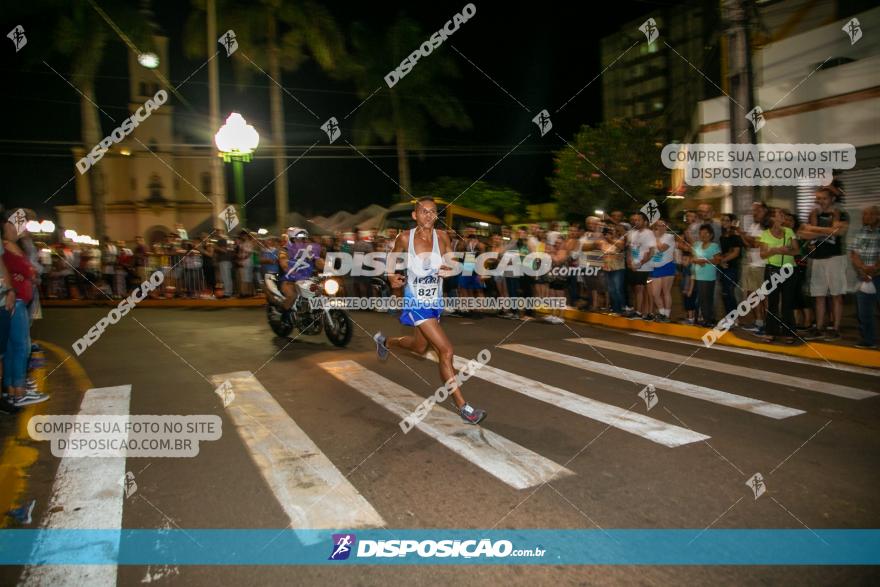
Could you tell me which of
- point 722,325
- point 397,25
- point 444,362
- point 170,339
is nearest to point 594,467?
point 444,362

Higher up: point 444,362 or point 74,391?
point 444,362

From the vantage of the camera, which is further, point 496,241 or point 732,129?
point 496,241

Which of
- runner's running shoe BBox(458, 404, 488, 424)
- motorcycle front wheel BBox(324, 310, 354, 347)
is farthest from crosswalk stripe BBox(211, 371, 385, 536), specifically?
motorcycle front wheel BBox(324, 310, 354, 347)

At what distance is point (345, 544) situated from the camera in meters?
3.05

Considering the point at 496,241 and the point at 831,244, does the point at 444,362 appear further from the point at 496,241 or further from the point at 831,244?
the point at 496,241

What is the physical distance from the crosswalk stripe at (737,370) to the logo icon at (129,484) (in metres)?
6.40

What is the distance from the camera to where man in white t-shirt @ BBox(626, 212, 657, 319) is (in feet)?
34.6

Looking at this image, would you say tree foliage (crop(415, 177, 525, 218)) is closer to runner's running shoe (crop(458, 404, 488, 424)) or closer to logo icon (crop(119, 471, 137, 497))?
runner's running shoe (crop(458, 404, 488, 424))

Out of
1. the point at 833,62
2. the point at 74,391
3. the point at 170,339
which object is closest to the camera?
the point at 74,391

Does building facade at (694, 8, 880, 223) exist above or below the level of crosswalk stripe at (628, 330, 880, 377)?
above

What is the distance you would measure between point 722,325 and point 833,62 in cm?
1052

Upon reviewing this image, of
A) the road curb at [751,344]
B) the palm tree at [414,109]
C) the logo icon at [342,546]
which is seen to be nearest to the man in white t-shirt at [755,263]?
the road curb at [751,344]

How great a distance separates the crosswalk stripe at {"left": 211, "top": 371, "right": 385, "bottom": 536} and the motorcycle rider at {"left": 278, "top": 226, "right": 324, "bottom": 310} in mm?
3743

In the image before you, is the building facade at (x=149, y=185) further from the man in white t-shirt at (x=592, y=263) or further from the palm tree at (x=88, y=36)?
the man in white t-shirt at (x=592, y=263)
